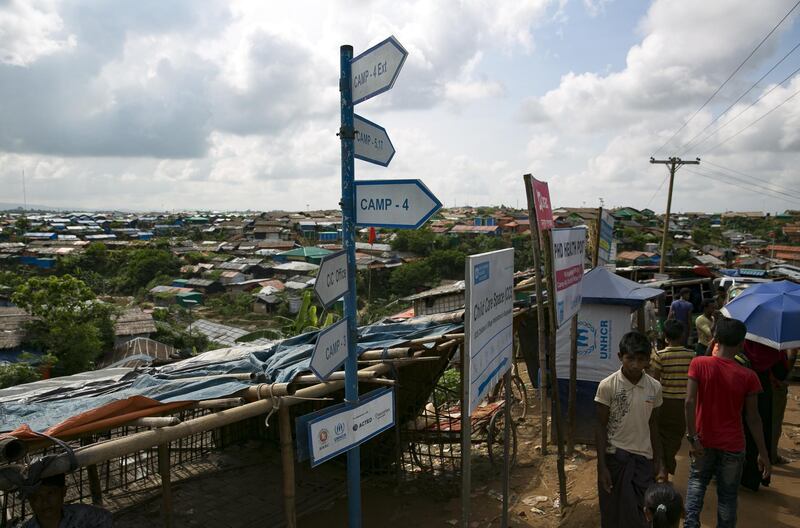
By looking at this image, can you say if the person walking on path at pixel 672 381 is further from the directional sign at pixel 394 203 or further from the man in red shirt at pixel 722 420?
the directional sign at pixel 394 203

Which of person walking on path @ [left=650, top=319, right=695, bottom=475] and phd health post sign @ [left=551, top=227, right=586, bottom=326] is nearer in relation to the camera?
phd health post sign @ [left=551, top=227, right=586, bottom=326]

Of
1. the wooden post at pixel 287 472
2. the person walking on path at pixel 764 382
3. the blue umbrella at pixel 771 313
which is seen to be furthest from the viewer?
the blue umbrella at pixel 771 313

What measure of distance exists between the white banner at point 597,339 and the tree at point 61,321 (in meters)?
21.9

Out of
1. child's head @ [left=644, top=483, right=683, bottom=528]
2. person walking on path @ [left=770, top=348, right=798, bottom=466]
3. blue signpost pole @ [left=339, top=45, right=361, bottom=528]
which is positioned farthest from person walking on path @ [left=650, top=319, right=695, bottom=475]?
blue signpost pole @ [left=339, top=45, right=361, bottom=528]

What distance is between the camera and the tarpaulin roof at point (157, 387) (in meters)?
3.38

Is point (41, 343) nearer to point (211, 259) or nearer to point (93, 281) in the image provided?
point (93, 281)

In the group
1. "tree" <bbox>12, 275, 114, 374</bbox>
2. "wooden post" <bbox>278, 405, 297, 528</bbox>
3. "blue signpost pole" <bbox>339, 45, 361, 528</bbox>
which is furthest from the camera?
"tree" <bbox>12, 275, 114, 374</bbox>

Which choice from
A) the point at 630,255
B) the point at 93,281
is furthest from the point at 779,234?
the point at 93,281

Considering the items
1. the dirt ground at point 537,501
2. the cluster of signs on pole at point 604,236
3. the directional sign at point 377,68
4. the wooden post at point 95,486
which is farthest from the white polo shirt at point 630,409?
the wooden post at point 95,486

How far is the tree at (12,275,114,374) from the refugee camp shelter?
21807 mm

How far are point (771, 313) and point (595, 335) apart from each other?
1.79m

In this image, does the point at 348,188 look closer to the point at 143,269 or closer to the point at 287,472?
the point at 287,472

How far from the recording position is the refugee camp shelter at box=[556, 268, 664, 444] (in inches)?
242

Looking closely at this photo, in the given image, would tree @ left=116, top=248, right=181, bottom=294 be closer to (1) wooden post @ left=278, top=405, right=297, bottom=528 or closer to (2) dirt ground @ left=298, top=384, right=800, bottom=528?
(2) dirt ground @ left=298, top=384, right=800, bottom=528
